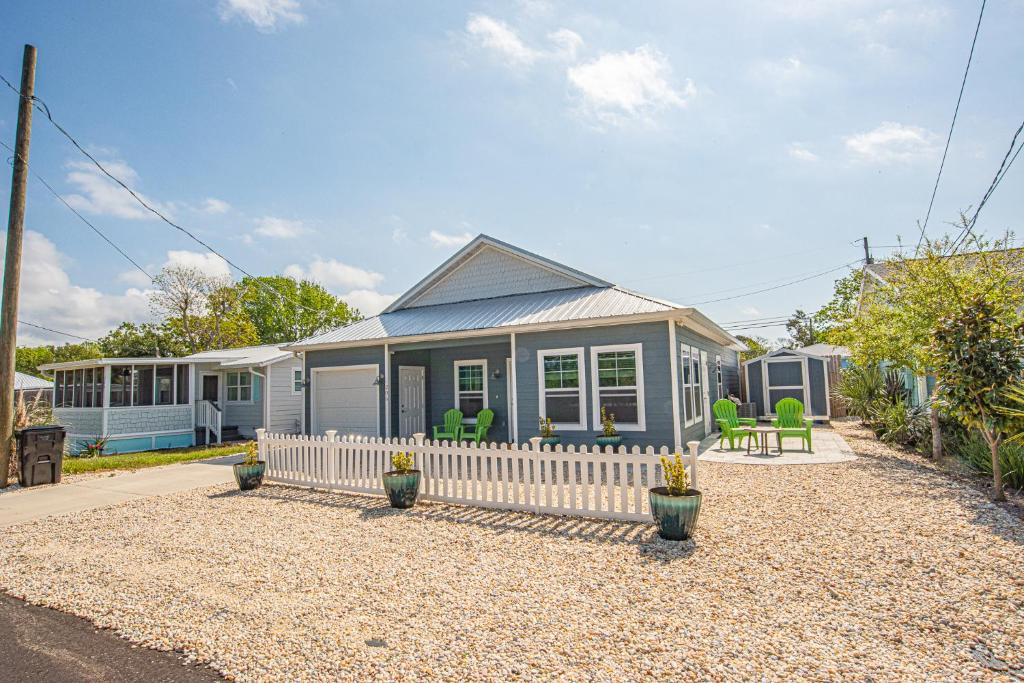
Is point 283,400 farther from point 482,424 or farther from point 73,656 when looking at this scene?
point 73,656

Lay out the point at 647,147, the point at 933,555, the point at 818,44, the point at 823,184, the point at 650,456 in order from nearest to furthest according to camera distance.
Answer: the point at 933,555 → the point at 650,456 → the point at 818,44 → the point at 647,147 → the point at 823,184

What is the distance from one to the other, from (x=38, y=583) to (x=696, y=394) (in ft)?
37.1

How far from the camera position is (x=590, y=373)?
9.95 metres

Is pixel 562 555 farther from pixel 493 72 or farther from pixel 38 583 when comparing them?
pixel 493 72

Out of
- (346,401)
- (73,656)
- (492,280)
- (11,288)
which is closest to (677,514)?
(73,656)

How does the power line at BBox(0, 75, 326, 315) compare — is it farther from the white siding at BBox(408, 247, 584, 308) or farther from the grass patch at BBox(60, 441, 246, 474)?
the white siding at BBox(408, 247, 584, 308)

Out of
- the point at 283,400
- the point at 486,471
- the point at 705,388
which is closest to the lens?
the point at 486,471

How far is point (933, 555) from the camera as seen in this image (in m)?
4.21

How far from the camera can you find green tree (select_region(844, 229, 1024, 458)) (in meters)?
7.31

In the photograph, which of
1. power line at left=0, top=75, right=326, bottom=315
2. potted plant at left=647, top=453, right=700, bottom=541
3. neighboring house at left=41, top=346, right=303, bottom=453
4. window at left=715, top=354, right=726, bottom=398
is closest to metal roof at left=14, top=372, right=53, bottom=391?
neighboring house at left=41, top=346, right=303, bottom=453

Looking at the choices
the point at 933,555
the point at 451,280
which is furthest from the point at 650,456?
the point at 451,280

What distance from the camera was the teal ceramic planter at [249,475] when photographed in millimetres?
7855

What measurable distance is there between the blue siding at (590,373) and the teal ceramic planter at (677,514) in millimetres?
4530

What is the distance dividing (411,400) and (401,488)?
6.84 metres
